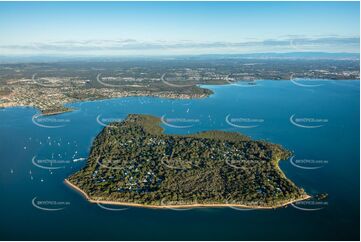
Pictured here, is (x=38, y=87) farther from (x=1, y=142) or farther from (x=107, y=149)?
(x=107, y=149)

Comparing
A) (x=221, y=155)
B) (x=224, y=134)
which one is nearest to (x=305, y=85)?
(x=224, y=134)

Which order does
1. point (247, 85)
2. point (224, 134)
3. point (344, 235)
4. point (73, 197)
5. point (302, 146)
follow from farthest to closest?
1. point (247, 85)
2. point (224, 134)
3. point (302, 146)
4. point (73, 197)
5. point (344, 235)

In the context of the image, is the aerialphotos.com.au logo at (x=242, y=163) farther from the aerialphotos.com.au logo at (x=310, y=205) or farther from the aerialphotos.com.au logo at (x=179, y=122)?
the aerialphotos.com.au logo at (x=179, y=122)

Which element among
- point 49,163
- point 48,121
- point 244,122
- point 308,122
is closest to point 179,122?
point 244,122

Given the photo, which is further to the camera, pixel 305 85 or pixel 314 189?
pixel 305 85

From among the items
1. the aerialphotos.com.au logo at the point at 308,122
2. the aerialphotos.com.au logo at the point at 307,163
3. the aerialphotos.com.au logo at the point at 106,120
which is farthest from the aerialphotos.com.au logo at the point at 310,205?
the aerialphotos.com.au logo at the point at 106,120

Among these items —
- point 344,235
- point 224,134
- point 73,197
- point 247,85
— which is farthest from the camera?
point 247,85
